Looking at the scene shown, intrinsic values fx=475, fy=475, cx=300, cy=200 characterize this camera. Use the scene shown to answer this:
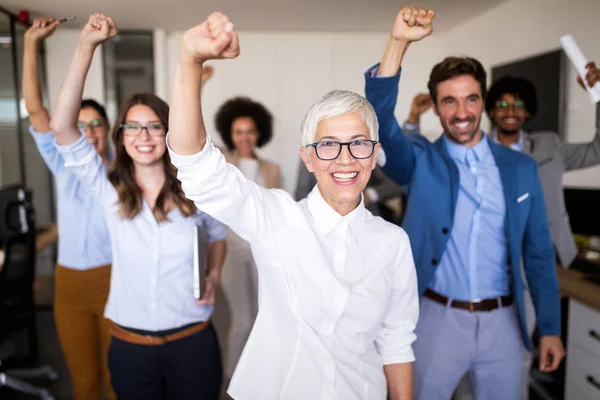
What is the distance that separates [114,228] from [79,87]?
19.2 inches

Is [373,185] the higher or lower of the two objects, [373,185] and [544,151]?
the lower

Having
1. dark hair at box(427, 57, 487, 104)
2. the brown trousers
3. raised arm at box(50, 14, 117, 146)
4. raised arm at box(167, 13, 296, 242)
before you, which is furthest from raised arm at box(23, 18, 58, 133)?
dark hair at box(427, 57, 487, 104)

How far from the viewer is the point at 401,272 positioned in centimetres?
126

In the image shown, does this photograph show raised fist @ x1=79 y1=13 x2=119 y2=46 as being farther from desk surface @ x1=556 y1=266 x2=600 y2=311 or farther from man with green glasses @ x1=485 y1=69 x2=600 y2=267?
desk surface @ x1=556 y1=266 x2=600 y2=311

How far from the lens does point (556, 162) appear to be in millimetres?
2514

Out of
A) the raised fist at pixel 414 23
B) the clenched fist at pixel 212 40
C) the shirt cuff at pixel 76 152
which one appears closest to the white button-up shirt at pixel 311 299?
the clenched fist at pixel 212 40

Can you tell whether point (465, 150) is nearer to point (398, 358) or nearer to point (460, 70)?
point (460, 70)

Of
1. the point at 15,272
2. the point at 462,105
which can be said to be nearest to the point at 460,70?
the point at 462,105

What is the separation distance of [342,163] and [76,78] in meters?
0.93

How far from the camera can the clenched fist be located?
0.83 metres

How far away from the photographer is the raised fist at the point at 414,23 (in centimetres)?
120

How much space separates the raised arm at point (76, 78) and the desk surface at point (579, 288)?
2295 millimetres

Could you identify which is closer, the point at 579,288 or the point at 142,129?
the point at 142,129

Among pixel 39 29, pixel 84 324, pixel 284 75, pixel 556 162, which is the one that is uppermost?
pixel 284 75
